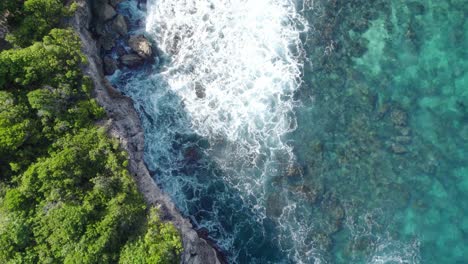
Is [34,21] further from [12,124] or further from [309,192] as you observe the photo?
[309,192]

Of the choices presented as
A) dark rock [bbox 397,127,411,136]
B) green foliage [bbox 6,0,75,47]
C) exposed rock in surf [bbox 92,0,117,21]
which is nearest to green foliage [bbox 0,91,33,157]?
green foliage [bbox 6,0,75,47]

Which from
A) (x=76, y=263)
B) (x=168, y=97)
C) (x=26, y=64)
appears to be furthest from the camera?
(x=168, y=97)

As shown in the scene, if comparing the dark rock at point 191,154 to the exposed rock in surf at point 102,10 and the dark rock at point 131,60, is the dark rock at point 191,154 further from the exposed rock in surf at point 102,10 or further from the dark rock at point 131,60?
the exposed rock in surf at point 102,10

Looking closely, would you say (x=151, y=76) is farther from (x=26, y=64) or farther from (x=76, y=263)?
(x=76, y=263)

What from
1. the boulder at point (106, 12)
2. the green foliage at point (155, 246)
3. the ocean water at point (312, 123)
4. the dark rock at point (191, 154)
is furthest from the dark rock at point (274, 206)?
the boulder at point (106, 12)

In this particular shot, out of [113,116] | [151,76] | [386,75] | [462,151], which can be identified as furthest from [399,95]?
[113,116]

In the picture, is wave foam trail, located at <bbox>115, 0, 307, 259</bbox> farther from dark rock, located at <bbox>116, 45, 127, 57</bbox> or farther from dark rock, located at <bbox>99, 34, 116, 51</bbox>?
dark rock, located at <bbox>99, 34, 116, 51</bbox>
